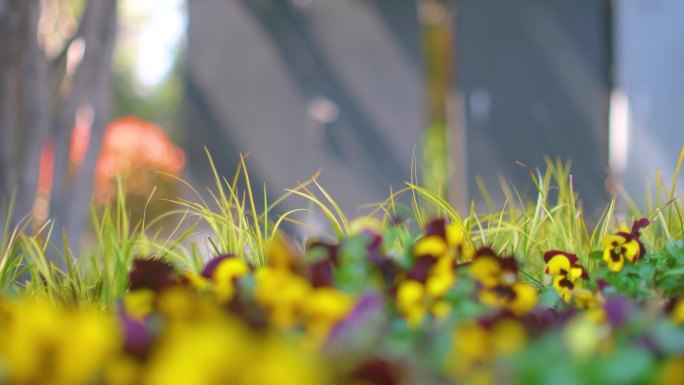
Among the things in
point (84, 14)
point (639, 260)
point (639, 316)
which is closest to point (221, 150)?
point (84, 14)

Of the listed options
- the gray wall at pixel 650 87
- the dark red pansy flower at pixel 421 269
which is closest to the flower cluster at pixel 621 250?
the dark red pansy flower at pixel 421 269

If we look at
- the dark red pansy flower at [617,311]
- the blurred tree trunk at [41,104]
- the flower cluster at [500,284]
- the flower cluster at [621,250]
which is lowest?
the blurred tree trunk at [41,104]

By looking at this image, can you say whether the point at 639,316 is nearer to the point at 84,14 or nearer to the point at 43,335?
the point at 43,335

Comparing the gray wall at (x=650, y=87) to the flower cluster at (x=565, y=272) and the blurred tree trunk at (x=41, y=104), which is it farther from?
the flower cluster at (x=565, y=272)

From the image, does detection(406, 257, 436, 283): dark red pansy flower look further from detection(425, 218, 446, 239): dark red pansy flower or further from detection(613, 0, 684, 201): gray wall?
detection(613, 0, 684, 201): gray wall

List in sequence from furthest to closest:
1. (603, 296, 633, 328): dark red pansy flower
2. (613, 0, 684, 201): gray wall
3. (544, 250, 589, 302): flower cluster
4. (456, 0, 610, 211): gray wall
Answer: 1. (456, 0, 610, 211): gray wall
2. (613, 0, 684, 201): gray wall
3. (544, 250, 589, 302): flower cluster
4. (603, 296, 633, 328): dark red pansy flower

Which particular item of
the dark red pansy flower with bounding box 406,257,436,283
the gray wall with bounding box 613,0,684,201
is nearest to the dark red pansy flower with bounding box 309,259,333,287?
the dark red pansy flower with bounding box 406,257,436,283

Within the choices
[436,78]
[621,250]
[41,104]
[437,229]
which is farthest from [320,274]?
[436,78]
